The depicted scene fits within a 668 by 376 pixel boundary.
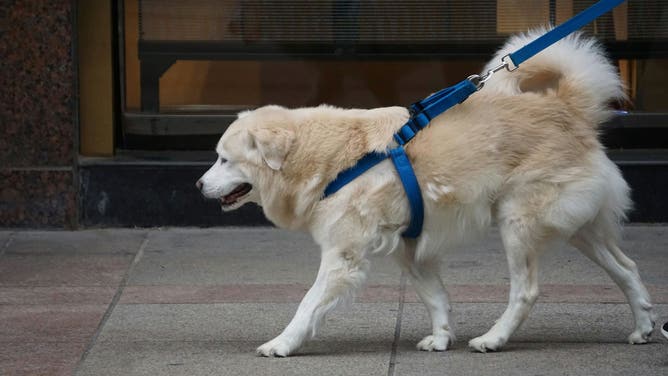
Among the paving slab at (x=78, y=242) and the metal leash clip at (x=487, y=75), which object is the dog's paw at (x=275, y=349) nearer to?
the metal leash clip at (x=487, y=75)

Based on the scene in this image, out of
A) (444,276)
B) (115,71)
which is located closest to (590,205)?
(444,276)

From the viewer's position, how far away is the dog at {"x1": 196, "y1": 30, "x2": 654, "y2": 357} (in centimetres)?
580

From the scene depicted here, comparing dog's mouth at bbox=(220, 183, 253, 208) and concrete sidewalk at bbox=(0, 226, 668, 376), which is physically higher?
dog's mouth at bbox=(220, 183, 253, 208)

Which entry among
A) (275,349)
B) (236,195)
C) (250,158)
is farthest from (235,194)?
(275,349)

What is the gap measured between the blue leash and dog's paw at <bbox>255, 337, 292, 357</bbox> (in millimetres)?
730

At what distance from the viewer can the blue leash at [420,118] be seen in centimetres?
579

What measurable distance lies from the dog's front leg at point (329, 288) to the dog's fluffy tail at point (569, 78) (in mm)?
1128

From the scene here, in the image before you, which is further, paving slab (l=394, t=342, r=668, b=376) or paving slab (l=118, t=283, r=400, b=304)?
paving slab (l=118, t=283, r=400, b=304)

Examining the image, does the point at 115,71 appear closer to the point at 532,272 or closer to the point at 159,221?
the point at 159,221

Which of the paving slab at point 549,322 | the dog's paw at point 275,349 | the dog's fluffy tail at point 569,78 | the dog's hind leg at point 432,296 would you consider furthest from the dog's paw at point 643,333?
the dog's paw at point 275,349

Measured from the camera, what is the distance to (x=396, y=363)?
19.1 ft

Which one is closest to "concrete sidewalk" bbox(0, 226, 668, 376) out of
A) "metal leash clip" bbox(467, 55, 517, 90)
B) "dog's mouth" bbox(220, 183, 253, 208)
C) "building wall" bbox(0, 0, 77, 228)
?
"building wall" bbox(0, 0, 77, 228)

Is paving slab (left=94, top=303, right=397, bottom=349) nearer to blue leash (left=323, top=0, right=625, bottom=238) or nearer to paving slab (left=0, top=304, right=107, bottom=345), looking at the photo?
paving slab (left=0, top=304, right=107, bottom=345)

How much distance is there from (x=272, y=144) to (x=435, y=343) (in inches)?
49.4
